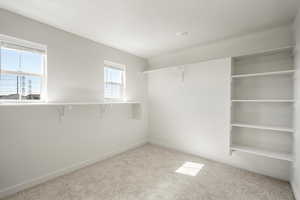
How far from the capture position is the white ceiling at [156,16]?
179cm

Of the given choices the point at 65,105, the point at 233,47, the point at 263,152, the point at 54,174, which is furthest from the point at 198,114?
the point at 54,174

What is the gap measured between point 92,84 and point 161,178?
7.17 feet

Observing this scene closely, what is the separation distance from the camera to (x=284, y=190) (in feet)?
6.84

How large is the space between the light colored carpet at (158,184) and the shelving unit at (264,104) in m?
0.47

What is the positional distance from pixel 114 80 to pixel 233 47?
8.71 ft

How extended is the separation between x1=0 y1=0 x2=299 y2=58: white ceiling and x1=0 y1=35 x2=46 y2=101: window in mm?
455

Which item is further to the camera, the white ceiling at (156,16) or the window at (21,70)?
the window at (21,70)

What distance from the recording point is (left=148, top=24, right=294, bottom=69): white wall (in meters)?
2.40

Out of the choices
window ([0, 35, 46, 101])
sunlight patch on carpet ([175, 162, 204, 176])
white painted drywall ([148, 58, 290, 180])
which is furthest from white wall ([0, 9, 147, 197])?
sunlight patch on carpet ([175, 162, 204, 176])

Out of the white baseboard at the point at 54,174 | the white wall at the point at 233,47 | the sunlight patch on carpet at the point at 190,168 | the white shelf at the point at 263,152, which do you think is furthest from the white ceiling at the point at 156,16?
the sunlight patch on carpet at the point at 190,168

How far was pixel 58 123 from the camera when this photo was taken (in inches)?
94.9

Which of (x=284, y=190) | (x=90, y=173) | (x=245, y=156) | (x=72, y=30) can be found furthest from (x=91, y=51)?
(x=284, y=190)

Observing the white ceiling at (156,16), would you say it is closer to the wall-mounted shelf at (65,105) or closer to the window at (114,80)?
the window at (114,80)

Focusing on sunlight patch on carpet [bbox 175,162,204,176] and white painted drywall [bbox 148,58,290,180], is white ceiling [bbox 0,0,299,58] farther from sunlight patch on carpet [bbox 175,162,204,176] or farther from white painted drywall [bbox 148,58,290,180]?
sunlight patch on carpet [bbox 175,162,204,176]
